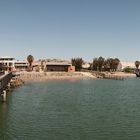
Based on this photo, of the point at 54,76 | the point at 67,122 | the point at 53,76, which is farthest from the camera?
the point at 53,76

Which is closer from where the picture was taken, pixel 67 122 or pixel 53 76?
pixel 67 122

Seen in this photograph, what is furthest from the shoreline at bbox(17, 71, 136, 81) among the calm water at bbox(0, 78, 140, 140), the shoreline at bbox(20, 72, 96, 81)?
the calm water at bbox(0, 78, 140, 140)

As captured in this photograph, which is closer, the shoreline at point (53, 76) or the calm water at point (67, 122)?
A: the calm water at point (67, 122)

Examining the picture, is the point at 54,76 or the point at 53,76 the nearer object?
the point at 54,76

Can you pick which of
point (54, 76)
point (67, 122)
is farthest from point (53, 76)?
point (67, 122)

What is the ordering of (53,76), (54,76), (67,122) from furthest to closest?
(53,76) < (54,76) < (67,122)

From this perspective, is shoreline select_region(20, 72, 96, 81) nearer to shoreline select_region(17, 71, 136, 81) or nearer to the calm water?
shoreline select_region(17, 71, 136, 81)

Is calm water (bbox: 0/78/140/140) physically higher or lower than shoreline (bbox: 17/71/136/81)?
lower

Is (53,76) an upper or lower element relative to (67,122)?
upper

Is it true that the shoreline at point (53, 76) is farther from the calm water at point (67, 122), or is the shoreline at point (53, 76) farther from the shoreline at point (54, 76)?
the calm water at point (67, 122)

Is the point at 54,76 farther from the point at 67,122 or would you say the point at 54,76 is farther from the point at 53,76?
the point at 67,122

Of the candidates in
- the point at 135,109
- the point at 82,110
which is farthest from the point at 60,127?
the point at 135,109

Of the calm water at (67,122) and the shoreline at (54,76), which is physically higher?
the shoreline at (54,76)

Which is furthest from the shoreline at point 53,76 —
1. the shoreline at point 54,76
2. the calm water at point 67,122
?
the calm water at point 67,122
